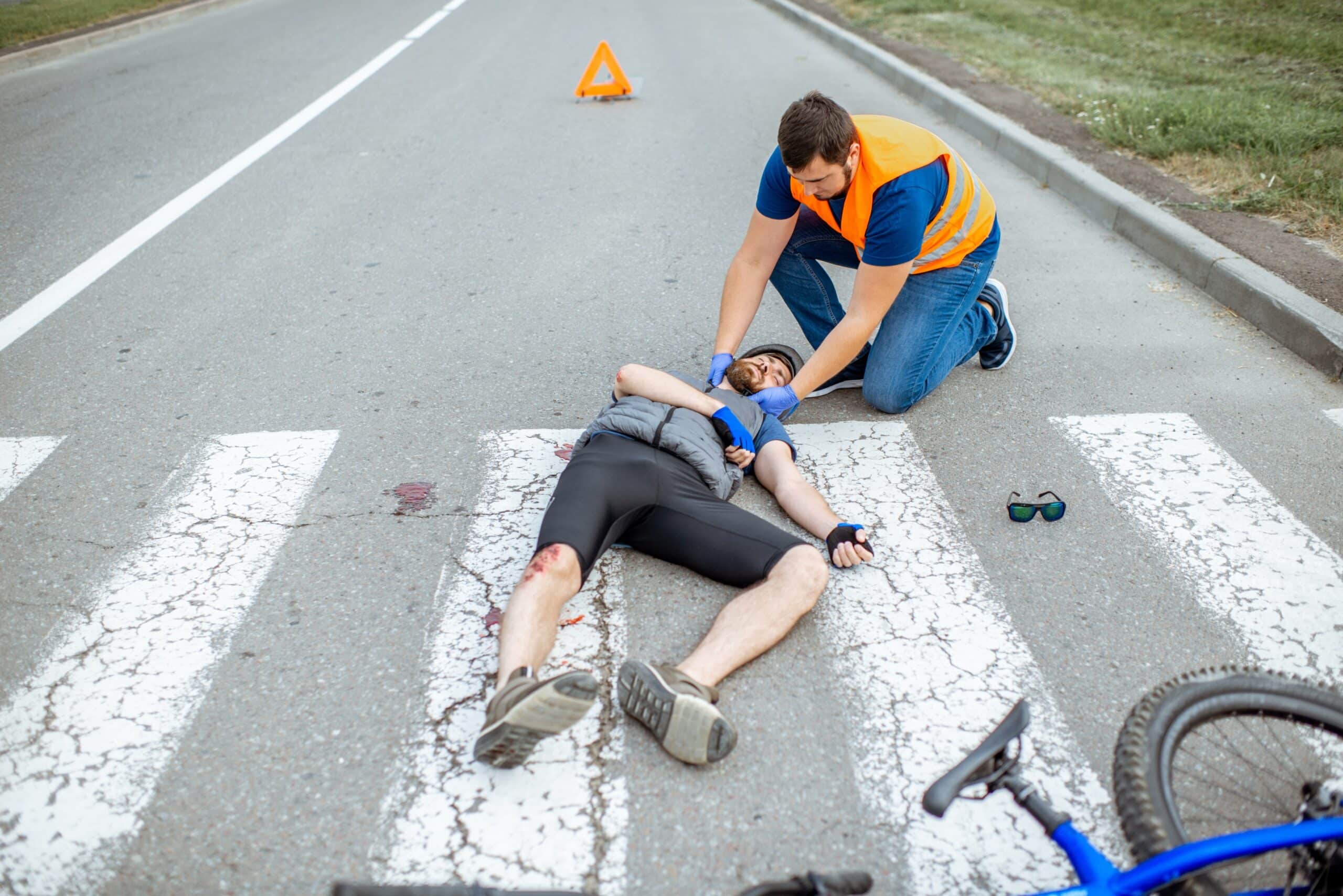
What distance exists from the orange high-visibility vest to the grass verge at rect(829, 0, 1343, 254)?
2669mm

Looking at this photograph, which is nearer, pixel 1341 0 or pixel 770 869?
pixel 770 869

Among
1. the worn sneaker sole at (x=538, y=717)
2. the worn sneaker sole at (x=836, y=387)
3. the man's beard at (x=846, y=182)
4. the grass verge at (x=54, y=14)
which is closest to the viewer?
the worn sneaker sole at (x=538, y=717)

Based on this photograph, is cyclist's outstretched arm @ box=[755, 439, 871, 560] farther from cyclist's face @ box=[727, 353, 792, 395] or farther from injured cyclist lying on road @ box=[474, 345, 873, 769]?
cyclist's face @ box=[727, 353, 792, 395]

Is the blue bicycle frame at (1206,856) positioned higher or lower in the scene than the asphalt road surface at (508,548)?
higher

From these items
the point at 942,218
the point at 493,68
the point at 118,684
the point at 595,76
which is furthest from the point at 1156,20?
the point at 118,684

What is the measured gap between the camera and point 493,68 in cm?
1171

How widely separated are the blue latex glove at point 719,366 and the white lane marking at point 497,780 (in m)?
0.99

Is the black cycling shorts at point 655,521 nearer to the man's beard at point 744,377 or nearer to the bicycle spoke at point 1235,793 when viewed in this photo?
the man's beard at point 744,377

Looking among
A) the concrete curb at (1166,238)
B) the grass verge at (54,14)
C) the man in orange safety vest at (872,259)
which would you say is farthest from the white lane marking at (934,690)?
the grass verge at (54,14)

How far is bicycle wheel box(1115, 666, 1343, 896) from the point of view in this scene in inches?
78.6

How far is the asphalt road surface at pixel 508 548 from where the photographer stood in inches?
93.8

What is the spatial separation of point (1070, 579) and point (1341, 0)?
1193 cm

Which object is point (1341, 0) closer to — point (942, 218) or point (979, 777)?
point (942, 218)

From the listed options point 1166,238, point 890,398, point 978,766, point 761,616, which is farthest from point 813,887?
point 1166,238
